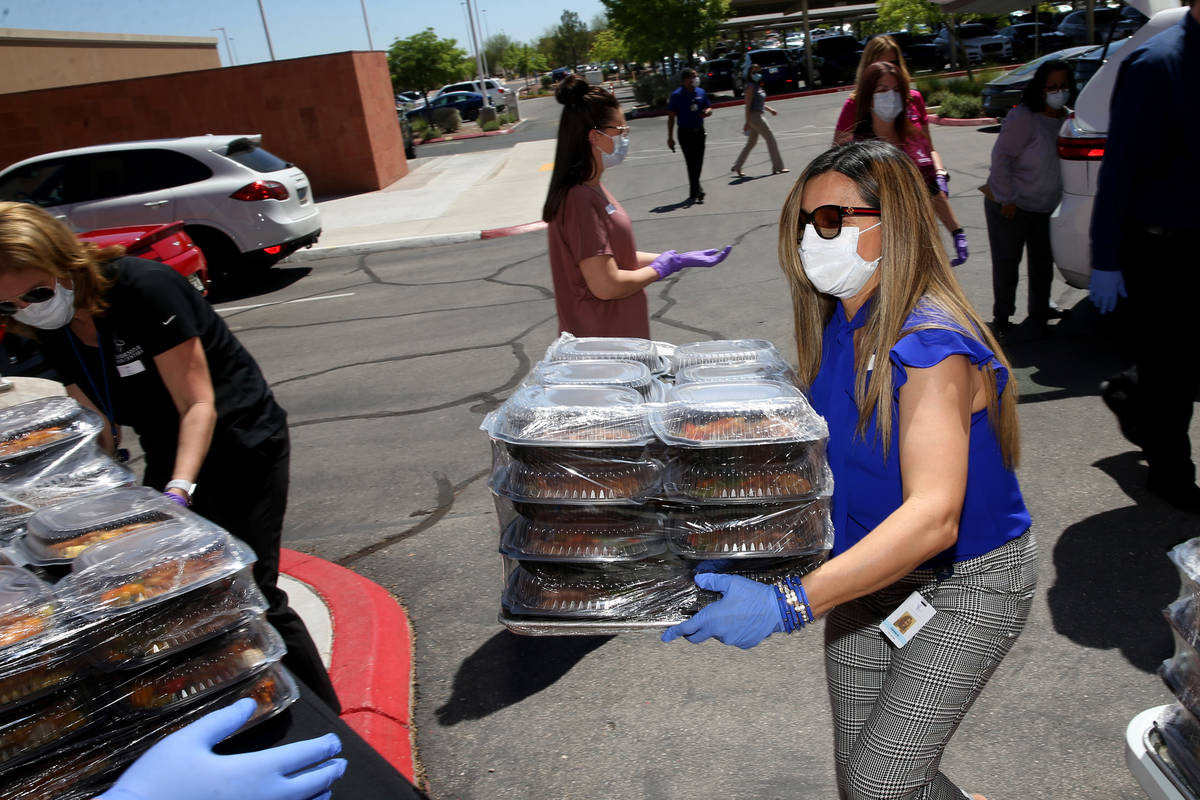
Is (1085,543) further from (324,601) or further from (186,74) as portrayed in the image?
(186,74)

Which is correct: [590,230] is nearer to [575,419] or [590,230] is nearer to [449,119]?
[575,419]

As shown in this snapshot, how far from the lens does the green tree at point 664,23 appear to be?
36.0 meters

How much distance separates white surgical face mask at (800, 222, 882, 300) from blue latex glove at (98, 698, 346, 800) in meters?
1.43

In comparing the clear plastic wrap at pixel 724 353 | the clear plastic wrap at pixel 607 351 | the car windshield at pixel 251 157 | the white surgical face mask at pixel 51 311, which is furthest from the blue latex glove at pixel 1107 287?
the car windshield at pixel 251 157

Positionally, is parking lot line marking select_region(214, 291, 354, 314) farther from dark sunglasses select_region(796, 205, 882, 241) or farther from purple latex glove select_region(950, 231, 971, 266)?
dark sunglasses select_region(796, 205, 882, 241)

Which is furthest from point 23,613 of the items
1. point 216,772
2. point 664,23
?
point 664,23

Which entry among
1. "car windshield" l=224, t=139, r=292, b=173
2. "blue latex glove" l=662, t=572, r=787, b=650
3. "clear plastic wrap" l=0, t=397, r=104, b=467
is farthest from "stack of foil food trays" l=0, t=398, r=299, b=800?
"car windshield" l=224, t=139, r=292, b=173

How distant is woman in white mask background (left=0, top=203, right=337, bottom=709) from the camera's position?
2539 mm

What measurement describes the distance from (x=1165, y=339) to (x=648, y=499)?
2711 mm

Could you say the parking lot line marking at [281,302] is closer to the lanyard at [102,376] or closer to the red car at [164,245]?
the red car at [164,245]

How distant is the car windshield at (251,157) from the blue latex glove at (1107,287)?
1070cm

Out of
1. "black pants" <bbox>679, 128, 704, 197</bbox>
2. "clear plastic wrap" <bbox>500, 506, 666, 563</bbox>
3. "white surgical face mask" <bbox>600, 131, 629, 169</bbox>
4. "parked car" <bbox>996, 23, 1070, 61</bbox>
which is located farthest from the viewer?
"parked car" <bbox>996, 23, 1070, 61</bbox>

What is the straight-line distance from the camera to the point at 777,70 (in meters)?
32.8

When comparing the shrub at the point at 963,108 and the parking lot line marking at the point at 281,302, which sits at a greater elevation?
the shrub at the point at 963,108
